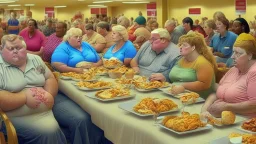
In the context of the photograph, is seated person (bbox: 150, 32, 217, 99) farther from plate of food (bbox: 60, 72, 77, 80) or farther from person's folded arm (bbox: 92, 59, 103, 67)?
person's folded arm (bbox: 92, 59, 103, 67)

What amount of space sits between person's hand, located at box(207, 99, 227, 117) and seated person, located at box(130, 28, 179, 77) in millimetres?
1379

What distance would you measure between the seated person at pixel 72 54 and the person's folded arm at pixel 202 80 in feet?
4.95

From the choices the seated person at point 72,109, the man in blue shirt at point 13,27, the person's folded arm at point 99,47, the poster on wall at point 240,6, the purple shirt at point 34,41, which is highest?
the poster on wall at point 240,6

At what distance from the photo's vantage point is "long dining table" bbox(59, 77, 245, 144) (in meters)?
2.11

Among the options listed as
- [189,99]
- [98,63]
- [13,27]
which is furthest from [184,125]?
Result: [13,27]

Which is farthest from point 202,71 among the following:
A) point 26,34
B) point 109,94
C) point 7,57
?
point 26,34

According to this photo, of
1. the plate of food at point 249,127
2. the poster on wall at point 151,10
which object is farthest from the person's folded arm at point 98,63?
the poster on wall at point 151,10

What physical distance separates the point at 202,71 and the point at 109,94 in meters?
0.96

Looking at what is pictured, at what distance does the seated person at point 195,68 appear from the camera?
11.2 feet

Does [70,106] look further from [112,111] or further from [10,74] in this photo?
[112,111]

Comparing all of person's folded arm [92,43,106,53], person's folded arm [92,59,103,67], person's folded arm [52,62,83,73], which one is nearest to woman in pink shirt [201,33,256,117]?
person's folded arm [52,62,83,73]

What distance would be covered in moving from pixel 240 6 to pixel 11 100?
11.0m

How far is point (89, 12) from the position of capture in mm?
25016

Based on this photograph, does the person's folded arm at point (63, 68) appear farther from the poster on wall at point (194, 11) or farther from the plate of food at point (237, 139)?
the poster on wall at point (194, 11)
